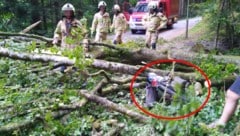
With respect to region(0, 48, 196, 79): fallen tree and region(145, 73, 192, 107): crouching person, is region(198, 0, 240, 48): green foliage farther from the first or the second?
region(145, 73, 192, 107): crouching person

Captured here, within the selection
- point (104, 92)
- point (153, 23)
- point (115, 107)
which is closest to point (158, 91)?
point (115, 107)

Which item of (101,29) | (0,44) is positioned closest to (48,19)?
(101,29)

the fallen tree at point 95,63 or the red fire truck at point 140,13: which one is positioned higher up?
the red fire truck at point 140,13

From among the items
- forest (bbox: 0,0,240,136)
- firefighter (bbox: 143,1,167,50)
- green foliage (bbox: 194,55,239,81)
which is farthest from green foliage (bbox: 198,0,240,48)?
green foliage (bbox: 194,55,239,81)

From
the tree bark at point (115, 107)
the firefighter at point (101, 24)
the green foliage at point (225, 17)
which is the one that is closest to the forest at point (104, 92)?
the tree bark at point (115, 107)

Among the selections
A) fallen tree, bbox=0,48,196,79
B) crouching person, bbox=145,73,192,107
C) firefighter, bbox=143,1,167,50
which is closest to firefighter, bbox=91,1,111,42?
firefighter, bbox=143,1,167,50

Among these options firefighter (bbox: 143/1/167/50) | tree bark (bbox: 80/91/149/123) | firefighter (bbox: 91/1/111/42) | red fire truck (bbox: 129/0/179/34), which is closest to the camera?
tree bark (bbox: 80/91/149/123)

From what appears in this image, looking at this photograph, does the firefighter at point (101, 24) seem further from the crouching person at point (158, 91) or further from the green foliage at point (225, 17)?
the green foliage at point (225, 17)

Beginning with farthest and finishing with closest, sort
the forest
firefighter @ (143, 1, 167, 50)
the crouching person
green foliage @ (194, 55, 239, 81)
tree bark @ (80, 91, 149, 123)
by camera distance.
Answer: firefighter @ (143, 1, 167, 50) < green foliage @ (194, 55, 239, 81) < the crouching person < tree bark @ (80, 91, 149, 123) < the forest

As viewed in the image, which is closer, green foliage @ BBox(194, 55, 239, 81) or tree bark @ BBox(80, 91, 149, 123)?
tree bark @ BBox(80, 91, 149, 123)

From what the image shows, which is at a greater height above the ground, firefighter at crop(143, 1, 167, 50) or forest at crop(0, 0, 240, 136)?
firefighter at crop(143, 1, 167, 50)

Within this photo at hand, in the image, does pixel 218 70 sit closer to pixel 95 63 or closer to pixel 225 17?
pixel 95 63

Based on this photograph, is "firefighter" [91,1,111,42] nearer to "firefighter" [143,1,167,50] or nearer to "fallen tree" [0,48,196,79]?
"firefighter" [143,1,167,50]

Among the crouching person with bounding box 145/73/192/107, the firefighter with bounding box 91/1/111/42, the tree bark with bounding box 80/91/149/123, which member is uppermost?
the firefighter with bounding box 91/1/111/42
